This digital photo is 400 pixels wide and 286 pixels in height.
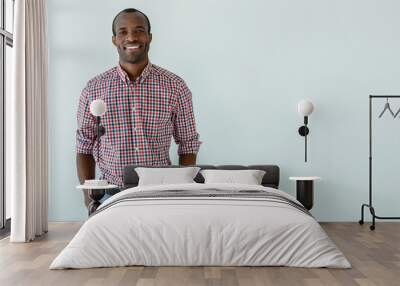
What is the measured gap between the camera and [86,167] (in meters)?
6.97

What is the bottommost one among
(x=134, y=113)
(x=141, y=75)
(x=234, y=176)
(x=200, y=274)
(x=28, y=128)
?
(x=200, y=274)

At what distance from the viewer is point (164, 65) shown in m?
7.16

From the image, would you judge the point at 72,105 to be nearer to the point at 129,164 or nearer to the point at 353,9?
the point at 129,164

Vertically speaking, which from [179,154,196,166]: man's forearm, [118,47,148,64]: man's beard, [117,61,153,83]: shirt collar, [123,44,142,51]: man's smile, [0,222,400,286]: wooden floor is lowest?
[0,222,400,286]: wooden floor

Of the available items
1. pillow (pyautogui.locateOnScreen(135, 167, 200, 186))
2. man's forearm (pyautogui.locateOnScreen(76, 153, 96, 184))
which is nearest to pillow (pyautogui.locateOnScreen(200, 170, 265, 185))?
pillow (pyautogui.locateOnScreen(135, 167, 200, 186))

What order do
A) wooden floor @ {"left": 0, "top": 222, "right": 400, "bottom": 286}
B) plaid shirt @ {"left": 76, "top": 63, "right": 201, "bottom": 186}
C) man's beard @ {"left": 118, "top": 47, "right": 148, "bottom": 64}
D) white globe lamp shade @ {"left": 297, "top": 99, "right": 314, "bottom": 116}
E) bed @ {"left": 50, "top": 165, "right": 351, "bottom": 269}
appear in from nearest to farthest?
wooden floor @ {"left": 0, "top": 222, "right": 400, "bottom": 286} → bed @ {"left": 50, "top": 165, "right": 351, "bottom": 269} → plaid shirt @ {"left": 76, "top": 63, "right": 201, "bottom": 186} → man's beard @ {"left": 118, "top": 47, "right": 148, "bottom": 64} → white globe lamp shade @ {"left": 297, "top": 99, "right": 314, "bottom": 116}

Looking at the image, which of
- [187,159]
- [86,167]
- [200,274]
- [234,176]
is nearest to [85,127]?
[86,167]

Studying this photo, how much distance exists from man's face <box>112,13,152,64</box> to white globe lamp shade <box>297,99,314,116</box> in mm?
1801

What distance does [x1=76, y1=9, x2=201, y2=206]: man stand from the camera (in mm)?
6664

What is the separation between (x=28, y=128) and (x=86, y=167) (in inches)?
46.7

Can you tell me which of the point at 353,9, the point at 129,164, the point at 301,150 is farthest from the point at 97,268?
the point at 353,9

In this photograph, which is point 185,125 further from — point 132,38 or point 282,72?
point 282,72

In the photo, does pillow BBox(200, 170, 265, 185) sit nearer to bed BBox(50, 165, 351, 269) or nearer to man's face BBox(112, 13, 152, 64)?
man's face BBox(112, 13, 152, 64)

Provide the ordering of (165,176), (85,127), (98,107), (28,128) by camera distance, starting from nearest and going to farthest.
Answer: (28,128)
(165,176)
(98,107)
(85,127)
